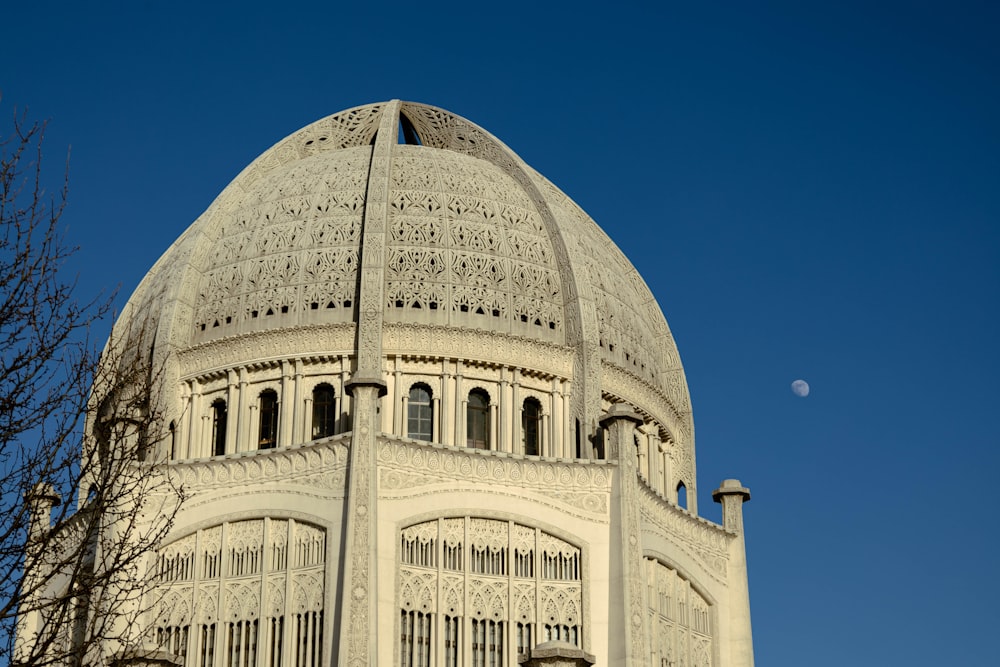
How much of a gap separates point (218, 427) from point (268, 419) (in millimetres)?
1714

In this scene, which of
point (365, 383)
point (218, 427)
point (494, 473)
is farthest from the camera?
point (218, 427)

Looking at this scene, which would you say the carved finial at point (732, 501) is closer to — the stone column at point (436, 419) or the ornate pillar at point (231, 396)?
the stone column at point (436, 419)

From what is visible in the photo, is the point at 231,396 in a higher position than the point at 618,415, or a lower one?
higher

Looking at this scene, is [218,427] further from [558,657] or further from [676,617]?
[558,657]

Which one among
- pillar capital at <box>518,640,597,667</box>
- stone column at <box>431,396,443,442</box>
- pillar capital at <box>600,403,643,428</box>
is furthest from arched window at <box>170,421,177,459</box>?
pillar capital at <box>518,640,597,667</box>

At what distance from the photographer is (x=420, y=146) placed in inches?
1759

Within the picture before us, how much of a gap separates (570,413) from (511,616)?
23.6 feet

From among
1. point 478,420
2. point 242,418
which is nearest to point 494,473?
point 478,420

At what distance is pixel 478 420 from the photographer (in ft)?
126

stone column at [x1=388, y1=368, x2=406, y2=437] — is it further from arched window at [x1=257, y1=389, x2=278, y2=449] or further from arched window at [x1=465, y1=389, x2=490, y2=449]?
arched window at [x1=257, y1=389, x2=278, y2=449]

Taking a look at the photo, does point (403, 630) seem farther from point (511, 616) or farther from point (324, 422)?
point (324, 422)

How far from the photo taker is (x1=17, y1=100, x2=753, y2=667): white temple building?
109 ft

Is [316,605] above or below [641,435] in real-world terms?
below

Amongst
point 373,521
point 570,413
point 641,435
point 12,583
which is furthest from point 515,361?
point 12,583
